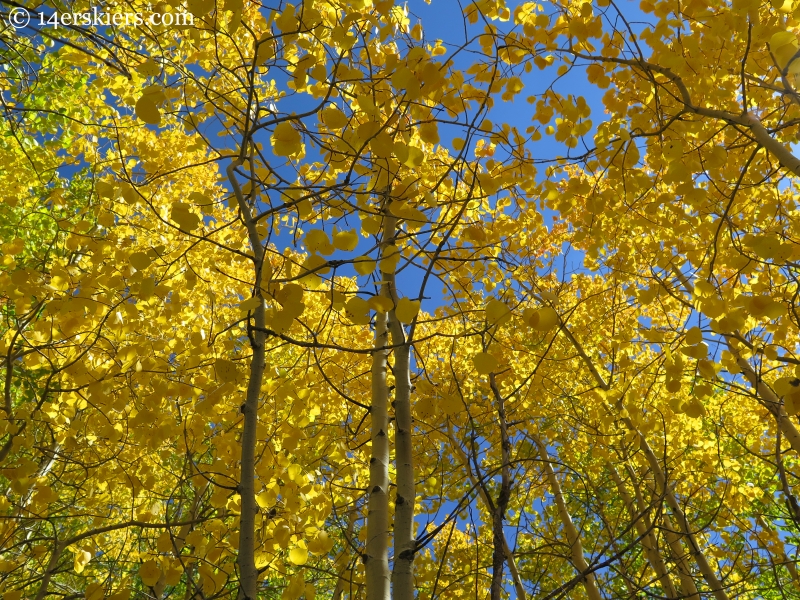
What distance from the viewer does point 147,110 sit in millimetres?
1464

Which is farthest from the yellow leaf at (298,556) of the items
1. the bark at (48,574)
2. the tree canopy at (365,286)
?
the bark at (48,574)

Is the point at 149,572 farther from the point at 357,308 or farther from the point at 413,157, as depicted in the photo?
the point at 413,157

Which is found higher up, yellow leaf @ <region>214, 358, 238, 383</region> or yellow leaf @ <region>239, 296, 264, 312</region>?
yellow leaf @ <region>214, 358, 238, 383</region>

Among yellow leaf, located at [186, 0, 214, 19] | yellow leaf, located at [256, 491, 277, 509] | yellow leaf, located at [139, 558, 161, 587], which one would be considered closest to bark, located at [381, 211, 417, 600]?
yellow leaf, located at [256, 491, 277, 509]

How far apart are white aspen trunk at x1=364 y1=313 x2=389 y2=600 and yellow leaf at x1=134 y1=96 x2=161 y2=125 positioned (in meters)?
0.96

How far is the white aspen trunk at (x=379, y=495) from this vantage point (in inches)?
69.2

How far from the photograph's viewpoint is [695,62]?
268cm

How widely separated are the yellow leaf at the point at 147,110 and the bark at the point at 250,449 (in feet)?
0.81

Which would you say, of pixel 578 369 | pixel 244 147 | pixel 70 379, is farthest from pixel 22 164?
pixel 578 369

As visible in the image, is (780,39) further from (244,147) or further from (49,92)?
(49,92)

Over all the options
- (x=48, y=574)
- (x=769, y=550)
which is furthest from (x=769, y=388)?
(x=48, y=574)

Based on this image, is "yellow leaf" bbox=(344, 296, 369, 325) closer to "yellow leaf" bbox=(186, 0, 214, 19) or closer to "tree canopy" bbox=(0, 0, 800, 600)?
"tree canopy" bbox=(0, 0, 800, 600)

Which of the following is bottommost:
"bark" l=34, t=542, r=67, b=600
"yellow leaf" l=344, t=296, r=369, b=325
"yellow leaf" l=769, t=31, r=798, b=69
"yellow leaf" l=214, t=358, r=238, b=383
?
"bark" l=34, t=542, r=67, b=600

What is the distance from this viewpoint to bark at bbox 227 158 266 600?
4.43 ft
